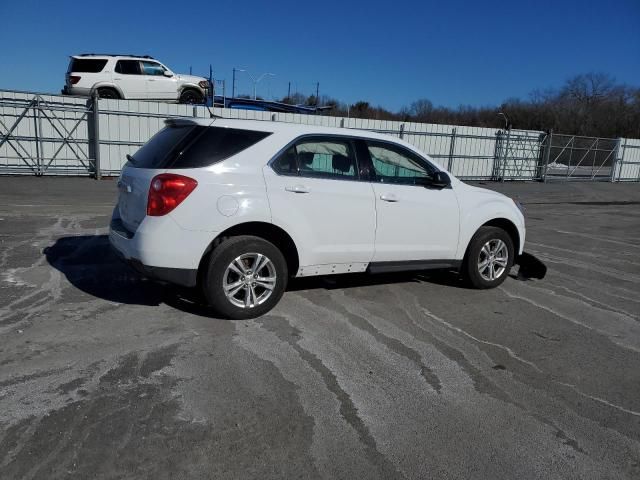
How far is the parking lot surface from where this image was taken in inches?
106

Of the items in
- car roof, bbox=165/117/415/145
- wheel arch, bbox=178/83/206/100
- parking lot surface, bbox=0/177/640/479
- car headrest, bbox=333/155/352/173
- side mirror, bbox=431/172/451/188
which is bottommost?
parking lot surface, bbox=0/177/640/479

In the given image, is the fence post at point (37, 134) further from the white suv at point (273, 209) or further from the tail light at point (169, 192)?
the tail light at point (169, 192)

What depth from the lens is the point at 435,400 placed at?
11.1 feet

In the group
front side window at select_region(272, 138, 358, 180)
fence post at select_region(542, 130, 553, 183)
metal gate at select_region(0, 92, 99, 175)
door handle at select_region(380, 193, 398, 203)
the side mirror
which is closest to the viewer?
front side window at select_region(272, 138, 358, 180)

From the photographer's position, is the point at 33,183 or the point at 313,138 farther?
the point at 33,183

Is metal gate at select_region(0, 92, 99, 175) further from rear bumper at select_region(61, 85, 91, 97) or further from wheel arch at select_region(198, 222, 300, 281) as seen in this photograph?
wheel arch at select_region(198, 222, 300, 281)

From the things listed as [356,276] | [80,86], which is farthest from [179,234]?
[80,86]

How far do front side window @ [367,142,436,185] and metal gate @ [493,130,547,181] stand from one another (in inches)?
812

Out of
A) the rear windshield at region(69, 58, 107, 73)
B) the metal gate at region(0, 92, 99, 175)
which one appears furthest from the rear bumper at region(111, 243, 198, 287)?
the rear windshield at region(69, 58, 107, 73)

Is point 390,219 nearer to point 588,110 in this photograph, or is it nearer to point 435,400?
point 435,400

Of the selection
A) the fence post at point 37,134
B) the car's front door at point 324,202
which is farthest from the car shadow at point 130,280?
the fence post at point 37,134

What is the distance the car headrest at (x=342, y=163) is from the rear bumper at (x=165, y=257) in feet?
4.83

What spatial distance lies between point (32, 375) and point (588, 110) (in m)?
63.4

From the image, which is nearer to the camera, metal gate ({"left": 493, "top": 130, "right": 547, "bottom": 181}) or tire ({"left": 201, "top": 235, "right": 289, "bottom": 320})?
tire ({"left": 201, "top": 235, "right": 289, "bottom": 320})
